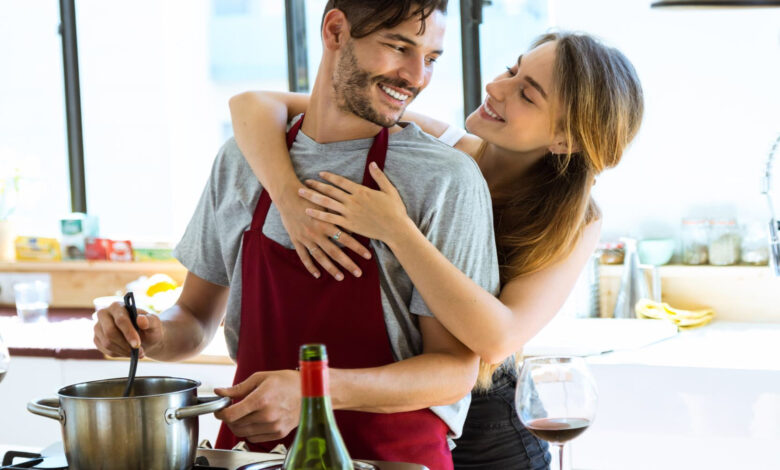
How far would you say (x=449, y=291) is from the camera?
1.41 metres

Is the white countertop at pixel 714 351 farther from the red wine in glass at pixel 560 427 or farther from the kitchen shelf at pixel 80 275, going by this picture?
the kitchen shelf at pixel 80 275

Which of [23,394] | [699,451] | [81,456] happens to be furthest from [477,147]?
[23,394]

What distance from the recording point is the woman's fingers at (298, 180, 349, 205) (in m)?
1.50

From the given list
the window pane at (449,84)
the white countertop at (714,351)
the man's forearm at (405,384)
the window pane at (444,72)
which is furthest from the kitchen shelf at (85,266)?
the man's forearm at (405,384)

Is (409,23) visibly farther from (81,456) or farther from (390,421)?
(81,456)

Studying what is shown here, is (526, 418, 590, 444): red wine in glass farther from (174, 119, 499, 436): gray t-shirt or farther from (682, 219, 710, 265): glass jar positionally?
(682, 219, 710, 265): glass jar

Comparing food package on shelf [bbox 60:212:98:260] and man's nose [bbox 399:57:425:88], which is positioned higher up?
man's nose [bbox 399:57:425:88]

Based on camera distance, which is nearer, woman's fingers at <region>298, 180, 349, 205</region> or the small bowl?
woman's fingers at <region>298, 180, 349, 205</region>

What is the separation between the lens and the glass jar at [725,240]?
3080mm

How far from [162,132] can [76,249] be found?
0.59m

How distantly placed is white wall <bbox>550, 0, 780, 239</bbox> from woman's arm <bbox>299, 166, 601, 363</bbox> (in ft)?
5.79

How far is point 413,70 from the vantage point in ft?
5.07

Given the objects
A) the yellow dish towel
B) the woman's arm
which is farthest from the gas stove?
the yellow dish towel

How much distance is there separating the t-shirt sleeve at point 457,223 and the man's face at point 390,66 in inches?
6.2
